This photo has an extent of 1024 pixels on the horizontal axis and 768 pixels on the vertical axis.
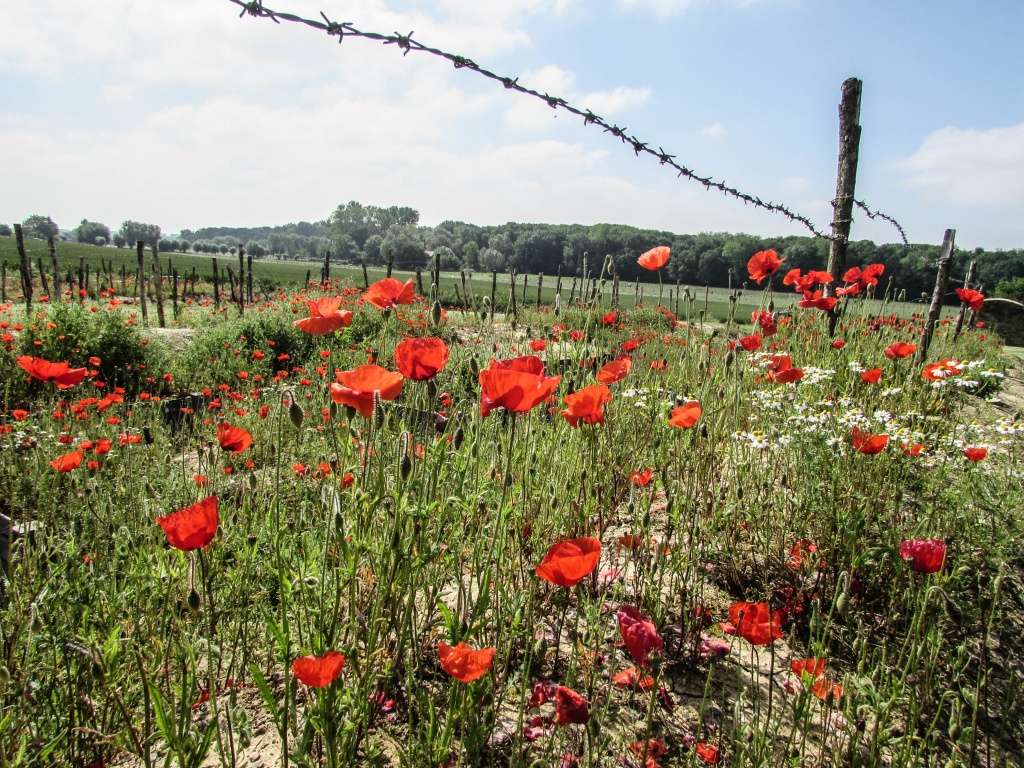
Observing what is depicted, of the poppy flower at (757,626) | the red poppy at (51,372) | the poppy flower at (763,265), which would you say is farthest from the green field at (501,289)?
the poppy flower at (757,626)

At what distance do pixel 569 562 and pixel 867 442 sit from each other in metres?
1.45

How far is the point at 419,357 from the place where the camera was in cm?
156

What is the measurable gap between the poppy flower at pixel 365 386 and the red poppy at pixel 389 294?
2.14 ft

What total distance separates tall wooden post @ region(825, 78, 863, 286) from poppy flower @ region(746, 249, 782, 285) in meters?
1.27

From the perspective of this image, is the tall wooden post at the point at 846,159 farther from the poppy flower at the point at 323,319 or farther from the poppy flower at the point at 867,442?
the poppy flower at the point at 323,319

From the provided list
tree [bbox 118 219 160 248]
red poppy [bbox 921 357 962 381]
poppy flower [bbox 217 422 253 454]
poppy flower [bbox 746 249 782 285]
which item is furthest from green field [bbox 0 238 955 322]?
tree [bbox 118 219 160 248]

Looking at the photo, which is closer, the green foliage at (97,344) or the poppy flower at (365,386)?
the poppy flower at (365,386)

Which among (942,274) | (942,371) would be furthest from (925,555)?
(942,274)

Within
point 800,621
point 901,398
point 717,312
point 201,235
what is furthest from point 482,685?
point 201,235

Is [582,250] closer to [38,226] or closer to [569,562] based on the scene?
[569,562]

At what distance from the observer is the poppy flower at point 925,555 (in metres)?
1.48

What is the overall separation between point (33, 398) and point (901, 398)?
8.93m

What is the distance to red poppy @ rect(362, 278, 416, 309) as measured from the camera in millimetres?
2105

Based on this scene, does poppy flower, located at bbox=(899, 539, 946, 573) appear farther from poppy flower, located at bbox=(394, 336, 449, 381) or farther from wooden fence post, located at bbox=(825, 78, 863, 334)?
wooden fence post, located at bbox=(825, 78, 863, 334)
